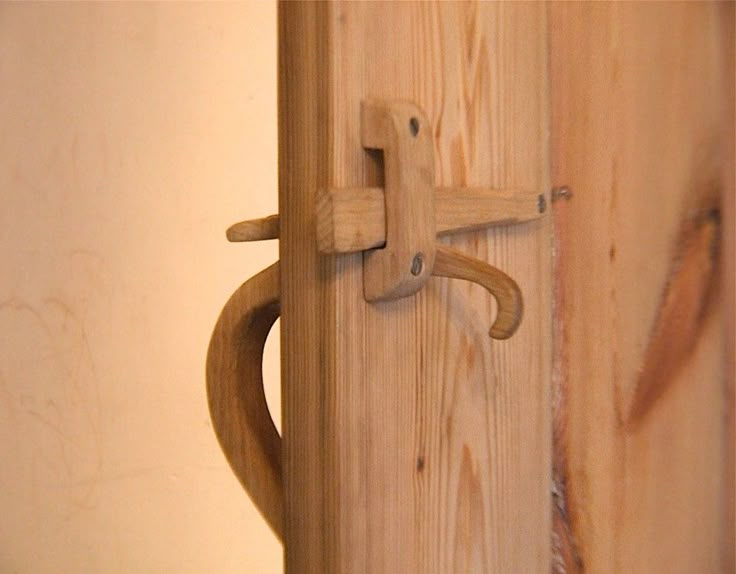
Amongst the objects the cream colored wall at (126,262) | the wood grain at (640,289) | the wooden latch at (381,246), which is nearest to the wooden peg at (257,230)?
the wooden latch at (381,246)

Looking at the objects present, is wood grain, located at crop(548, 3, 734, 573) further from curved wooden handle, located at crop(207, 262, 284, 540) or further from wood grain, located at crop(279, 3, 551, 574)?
curved wooden handle, located at crop(207, 262, 284, 540)

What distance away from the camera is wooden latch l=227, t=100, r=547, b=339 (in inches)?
13.4

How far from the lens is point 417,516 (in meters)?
0.39

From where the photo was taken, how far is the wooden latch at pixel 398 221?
1.12ft

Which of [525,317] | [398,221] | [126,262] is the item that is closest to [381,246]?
[398,221]

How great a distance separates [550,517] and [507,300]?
16 centimetres

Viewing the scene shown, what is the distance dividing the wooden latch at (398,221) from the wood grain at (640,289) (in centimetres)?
11

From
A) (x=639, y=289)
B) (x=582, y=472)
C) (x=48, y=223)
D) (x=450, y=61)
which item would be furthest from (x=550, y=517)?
(x=48, y=223)

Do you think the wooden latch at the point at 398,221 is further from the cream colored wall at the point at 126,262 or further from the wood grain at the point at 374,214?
the cream colored wall at the point at 126,262

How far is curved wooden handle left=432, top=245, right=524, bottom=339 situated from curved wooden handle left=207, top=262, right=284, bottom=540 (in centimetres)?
11

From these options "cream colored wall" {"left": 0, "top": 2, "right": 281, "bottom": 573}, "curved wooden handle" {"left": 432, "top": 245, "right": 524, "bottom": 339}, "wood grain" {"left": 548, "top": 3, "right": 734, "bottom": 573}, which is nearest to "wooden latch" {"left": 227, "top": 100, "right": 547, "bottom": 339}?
"curved wooden handle" {"left": 432, "top": 245, "right": 524, "bottom": 339}

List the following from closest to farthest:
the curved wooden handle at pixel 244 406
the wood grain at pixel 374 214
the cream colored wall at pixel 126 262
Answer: the wood grain at pixel 374 214 → the curved wooden handle at pixel 244 406 → the cream colored wall at pixel 126 262

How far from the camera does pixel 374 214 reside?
1.15 ft

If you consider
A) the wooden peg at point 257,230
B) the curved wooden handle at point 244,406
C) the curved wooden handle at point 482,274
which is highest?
the wooden peg at point 257,230
